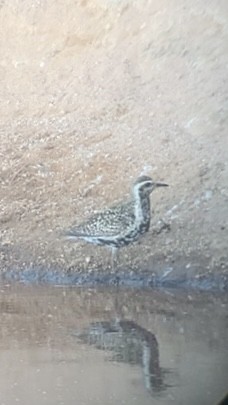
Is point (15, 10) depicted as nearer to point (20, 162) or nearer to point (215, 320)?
point (20, 162)

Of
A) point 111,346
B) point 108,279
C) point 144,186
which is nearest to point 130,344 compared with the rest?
point 111,346

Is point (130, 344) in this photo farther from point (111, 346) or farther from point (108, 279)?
point (108, 279)

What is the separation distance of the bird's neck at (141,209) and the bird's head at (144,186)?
33 millimetres

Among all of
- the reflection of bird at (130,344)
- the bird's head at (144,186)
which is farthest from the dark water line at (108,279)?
the reflection of bird at (130,344)

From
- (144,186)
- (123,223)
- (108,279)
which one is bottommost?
(108,279)

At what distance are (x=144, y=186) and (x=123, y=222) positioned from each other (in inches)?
11.3

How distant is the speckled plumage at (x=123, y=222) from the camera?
739 cm

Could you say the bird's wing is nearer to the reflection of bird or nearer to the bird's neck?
the bird's neck

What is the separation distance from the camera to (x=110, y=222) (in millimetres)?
7406

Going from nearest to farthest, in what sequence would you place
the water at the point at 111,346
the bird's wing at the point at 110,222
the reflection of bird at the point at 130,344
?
the water at the point at 111,346 → the reflection of bird at the point at 130,344 → the bird's wing at the point at 110,222

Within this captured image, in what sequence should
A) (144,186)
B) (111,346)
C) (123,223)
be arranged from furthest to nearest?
(144,186) < (123,223) < (111,346)

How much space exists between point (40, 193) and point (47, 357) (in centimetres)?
258

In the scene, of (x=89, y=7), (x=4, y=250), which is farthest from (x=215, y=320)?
(x=89, y=7)

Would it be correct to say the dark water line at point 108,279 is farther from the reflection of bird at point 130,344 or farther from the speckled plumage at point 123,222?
the reflection of bird at point 130,344
